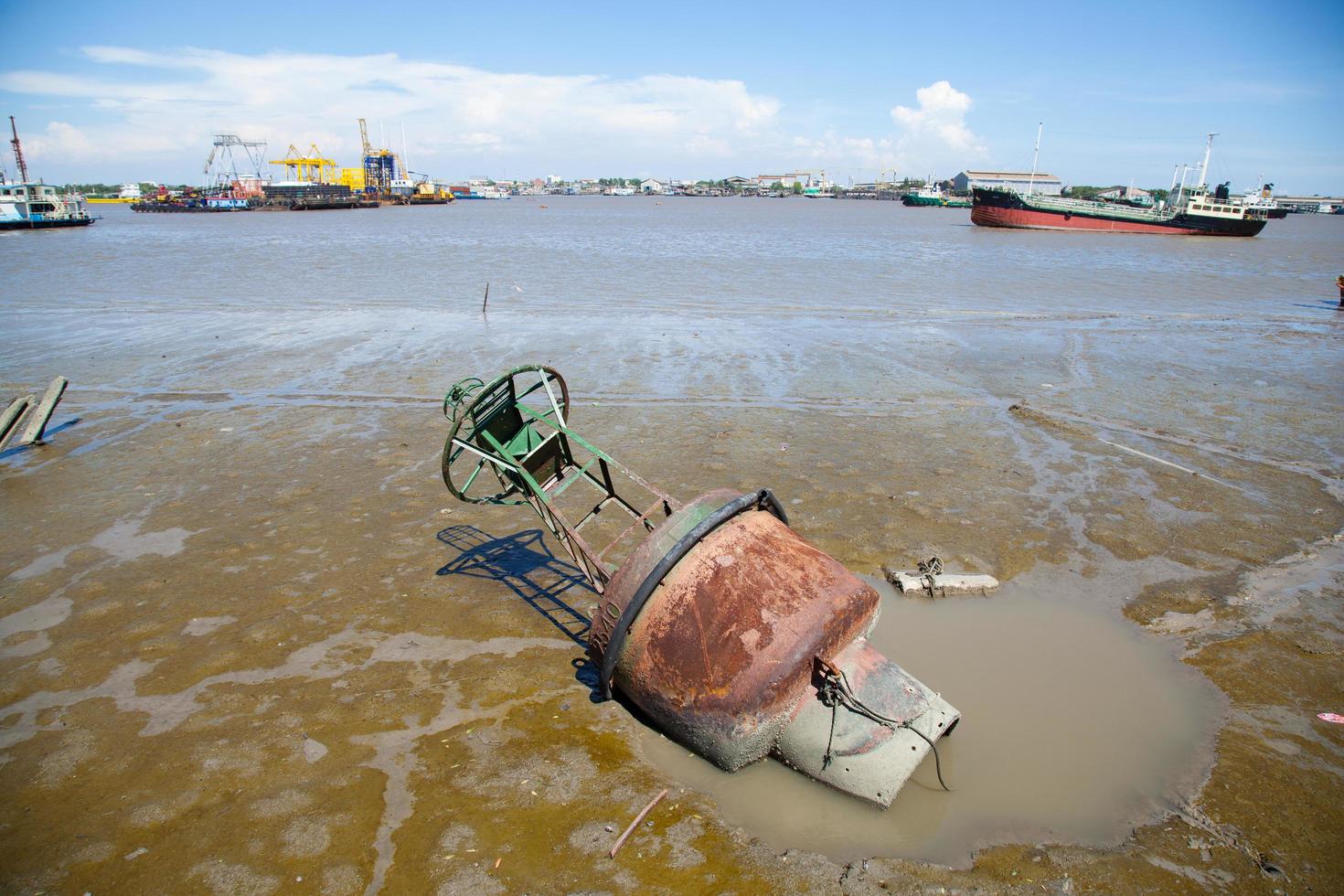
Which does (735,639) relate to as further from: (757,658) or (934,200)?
(934,200)

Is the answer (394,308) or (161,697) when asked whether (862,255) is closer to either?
(394,308)

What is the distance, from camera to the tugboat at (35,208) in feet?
175

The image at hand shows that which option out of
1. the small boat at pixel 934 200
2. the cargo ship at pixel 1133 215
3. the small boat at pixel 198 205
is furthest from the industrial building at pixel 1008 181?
the small boat at pixel 198 205

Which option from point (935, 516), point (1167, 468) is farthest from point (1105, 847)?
point (1167, 468)

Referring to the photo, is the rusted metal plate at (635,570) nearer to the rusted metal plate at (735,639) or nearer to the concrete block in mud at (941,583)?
the rusted metal plate at (735,639)

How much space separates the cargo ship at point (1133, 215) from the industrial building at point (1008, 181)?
199ft

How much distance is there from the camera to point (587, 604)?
6137mm

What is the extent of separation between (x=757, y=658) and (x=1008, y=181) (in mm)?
162344

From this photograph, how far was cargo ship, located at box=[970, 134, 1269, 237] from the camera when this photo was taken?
187 feet

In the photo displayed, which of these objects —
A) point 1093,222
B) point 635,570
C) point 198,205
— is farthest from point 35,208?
point 1093,222

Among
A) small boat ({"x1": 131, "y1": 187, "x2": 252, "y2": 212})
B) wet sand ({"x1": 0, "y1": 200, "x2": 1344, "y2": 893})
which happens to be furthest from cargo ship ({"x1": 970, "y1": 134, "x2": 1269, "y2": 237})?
small boat ({"x1": 131, "y1": 187, "x2": 252, "y2": 212})

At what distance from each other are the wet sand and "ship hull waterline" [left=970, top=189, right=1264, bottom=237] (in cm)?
5158

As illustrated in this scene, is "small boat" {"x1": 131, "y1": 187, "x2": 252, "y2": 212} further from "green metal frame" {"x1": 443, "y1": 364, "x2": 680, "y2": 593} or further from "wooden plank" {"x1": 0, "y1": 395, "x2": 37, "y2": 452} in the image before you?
"green metal frame" {"x1": 443, "y1": 364, "x2": 680, "y2": 593}

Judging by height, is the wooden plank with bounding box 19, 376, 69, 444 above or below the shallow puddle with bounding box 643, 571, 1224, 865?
above
